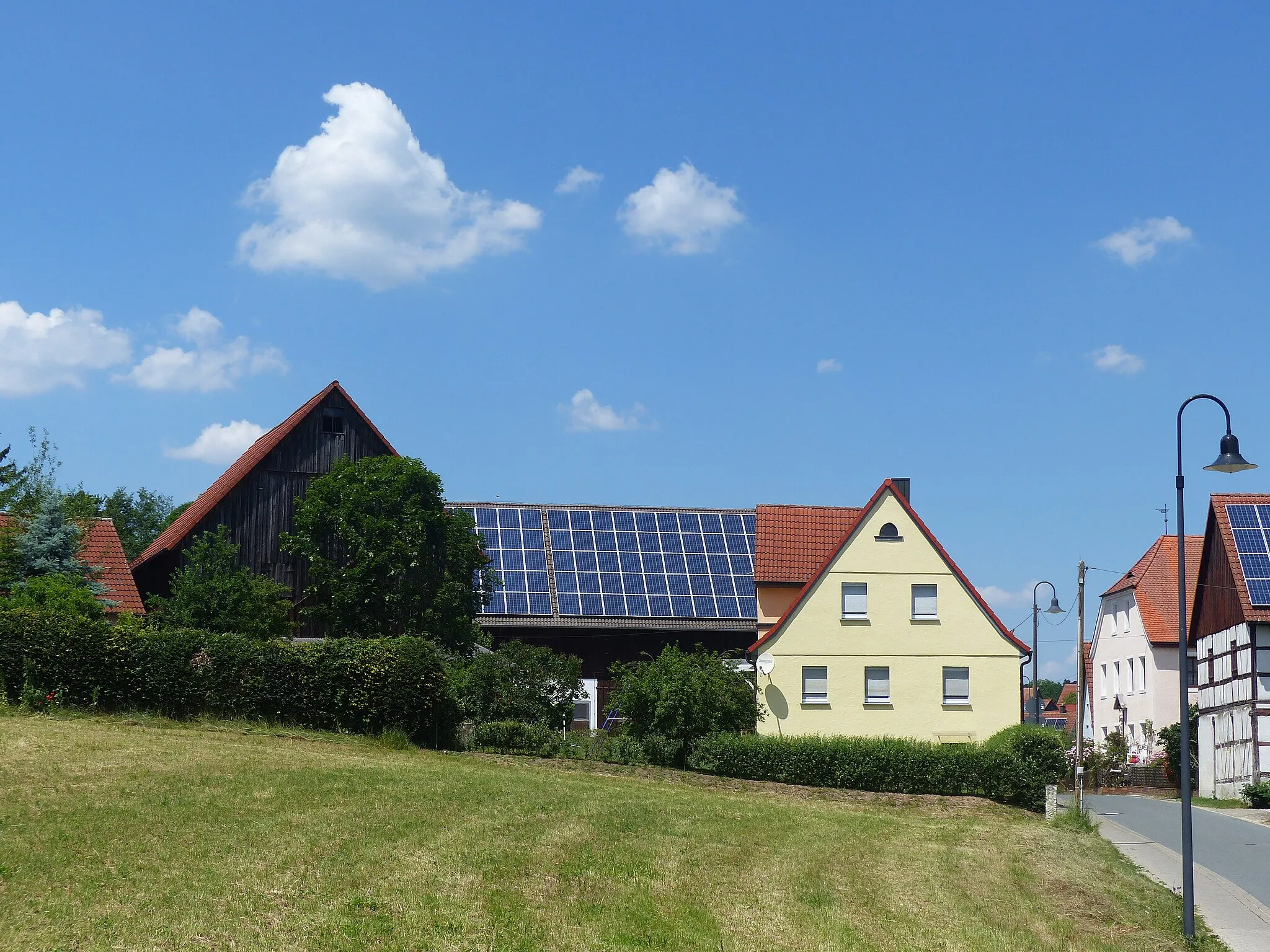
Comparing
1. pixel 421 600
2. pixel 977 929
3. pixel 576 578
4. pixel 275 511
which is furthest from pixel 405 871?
pixel 576 578

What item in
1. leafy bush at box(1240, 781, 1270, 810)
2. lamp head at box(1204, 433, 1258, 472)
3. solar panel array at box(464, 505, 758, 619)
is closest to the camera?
lamp head at box(1204, 433, 1258, 472)

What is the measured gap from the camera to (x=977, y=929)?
18.2 meters

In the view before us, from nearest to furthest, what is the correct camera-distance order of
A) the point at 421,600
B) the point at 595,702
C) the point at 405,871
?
Result: the point at 405,871
the point at 421,600
the point at 595,702

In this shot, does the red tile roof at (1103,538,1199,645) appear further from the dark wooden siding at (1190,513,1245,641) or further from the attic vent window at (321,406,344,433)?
the attic vent window at (321,406,344,433)

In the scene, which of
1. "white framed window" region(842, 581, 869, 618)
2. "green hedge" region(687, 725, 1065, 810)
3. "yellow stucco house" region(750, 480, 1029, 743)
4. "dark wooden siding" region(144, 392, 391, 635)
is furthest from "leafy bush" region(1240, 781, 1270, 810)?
"dark wooden siding" region(144, 392, 391, 635)

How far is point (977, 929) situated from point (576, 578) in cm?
3905

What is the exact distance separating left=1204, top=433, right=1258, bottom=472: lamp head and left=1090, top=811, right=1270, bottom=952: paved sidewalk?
21.9 feet

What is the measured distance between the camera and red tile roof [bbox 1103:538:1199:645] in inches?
2576

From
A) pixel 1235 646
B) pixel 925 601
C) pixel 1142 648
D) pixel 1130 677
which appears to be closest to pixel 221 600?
pixel 925 601

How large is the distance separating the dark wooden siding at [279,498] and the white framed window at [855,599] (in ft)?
61.3

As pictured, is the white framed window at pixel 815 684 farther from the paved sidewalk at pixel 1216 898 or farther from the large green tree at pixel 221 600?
the large green tree at pixel 221 600

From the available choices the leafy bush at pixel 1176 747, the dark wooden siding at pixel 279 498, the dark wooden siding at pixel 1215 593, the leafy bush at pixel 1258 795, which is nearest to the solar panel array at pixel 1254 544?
the dark wooden siding at pixel 1215 593

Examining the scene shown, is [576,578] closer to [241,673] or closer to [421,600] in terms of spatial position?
[421,600]

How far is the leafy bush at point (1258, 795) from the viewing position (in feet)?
147
